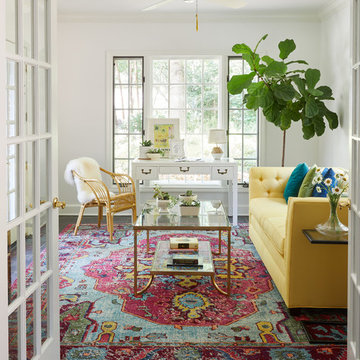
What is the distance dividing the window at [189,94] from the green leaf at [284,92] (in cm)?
A: 143

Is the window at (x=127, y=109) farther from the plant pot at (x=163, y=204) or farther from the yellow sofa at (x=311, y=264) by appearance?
the yellow sofa at (x=311, y=264)

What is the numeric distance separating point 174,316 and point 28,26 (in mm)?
2031

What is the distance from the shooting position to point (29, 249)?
1925 mm

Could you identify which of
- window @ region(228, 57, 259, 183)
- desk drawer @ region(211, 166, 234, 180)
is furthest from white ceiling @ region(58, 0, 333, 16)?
desk drawer @ region(211, 166, 234, 180)

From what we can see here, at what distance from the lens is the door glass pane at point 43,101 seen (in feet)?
6.64

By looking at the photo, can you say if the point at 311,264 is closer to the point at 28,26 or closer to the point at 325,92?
the point at 28,26

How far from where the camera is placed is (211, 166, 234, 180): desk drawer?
19.7 feet

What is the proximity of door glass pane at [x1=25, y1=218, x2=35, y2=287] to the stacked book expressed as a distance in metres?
1.69

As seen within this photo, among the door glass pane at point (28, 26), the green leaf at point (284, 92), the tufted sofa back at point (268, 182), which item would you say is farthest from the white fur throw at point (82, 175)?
the door glass pane at point (28, 26)

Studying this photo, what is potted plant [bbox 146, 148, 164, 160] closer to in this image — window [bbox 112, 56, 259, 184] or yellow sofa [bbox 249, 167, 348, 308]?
window [bbox 112, 56, 259, 184]

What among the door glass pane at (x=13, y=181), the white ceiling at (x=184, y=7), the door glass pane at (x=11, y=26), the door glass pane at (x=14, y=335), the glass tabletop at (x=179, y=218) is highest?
the white ceiling at (x=184, y=7)

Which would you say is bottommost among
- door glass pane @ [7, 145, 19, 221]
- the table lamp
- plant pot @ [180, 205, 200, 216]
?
plant pot @ [180, 205, 200, 216]

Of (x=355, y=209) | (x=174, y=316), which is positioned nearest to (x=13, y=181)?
(x=355, y=209)

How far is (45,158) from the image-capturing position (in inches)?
82.9
